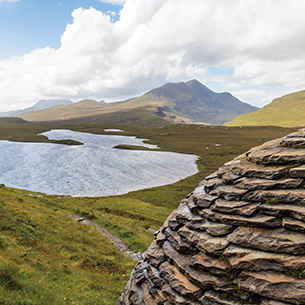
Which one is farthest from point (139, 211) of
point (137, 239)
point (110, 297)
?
point (110, 297)

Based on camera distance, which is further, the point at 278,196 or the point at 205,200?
the point at 205,200

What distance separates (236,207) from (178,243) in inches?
201

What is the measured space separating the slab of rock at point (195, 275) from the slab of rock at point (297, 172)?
7.42 metres

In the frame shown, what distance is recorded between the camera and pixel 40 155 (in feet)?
384

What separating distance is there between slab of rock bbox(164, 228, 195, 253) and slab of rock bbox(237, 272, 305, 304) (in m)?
3.71

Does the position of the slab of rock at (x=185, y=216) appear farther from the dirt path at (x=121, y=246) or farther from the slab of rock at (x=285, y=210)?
the dirt path at (x=121, y=246)

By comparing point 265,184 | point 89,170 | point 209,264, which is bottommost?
point 89,170

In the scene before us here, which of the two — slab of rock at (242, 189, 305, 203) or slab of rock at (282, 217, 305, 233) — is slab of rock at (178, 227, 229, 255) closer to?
slab of rock at (242, 189, 305, 203)

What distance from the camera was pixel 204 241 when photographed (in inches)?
501

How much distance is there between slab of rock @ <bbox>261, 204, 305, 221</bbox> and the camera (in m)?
10.2

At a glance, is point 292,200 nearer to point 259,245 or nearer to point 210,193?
point 259,245

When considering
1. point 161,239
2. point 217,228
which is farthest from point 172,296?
point 217,228

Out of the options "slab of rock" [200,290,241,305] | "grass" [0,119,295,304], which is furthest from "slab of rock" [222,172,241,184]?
"grass" [0,119,295,304]

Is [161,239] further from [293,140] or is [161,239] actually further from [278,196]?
[293,140]
